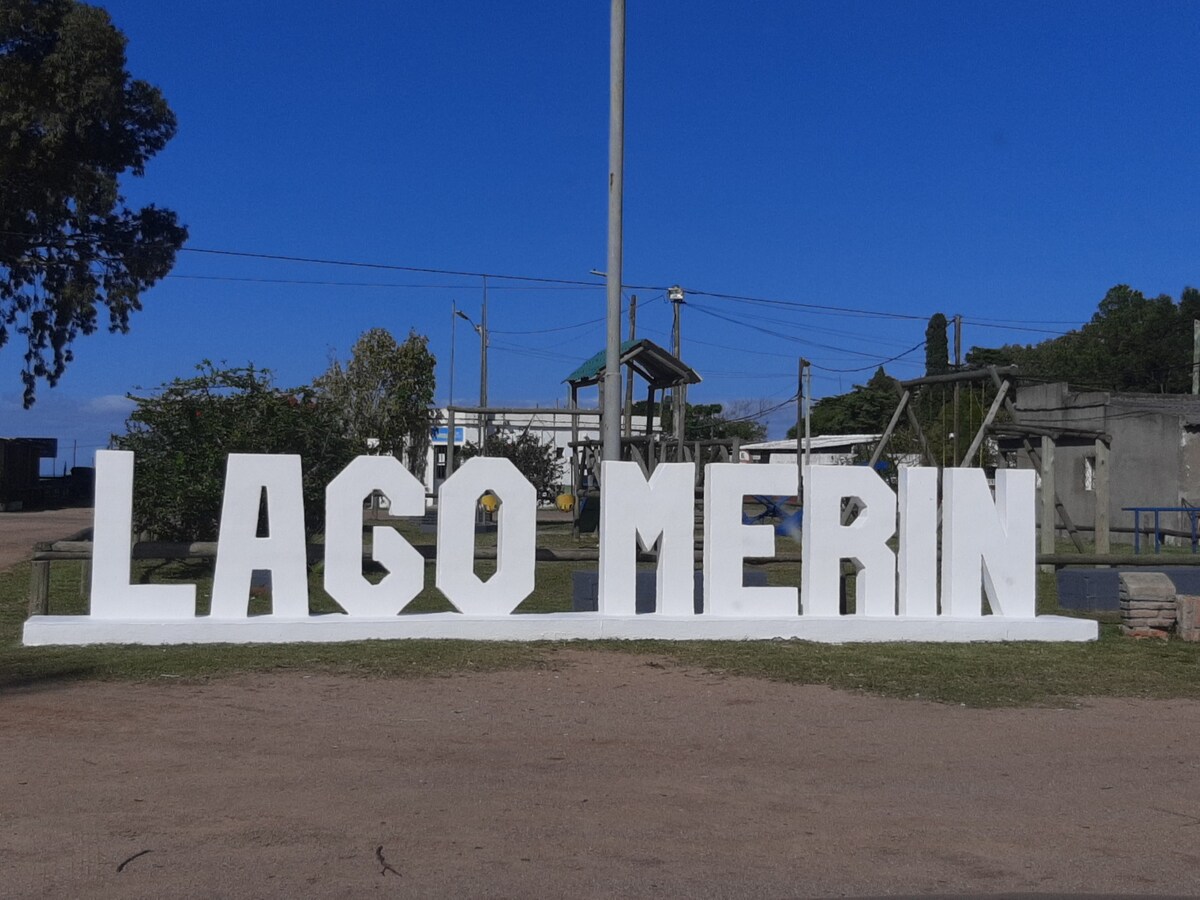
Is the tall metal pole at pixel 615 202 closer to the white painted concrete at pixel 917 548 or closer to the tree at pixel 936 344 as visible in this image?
the white painted concrete at pixel 917 548

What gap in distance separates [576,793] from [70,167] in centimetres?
3493

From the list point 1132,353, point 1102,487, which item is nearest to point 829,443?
point 1132,353

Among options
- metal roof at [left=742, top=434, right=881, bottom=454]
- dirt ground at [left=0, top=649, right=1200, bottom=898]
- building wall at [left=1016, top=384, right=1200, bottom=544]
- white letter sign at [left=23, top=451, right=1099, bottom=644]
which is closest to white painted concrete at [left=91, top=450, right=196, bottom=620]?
white letter sign at [left=23, top=451, right=1099, bottom=644]

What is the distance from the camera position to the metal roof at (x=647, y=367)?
23719mm

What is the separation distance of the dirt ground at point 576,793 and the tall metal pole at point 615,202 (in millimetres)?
5500

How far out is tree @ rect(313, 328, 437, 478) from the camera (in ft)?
124

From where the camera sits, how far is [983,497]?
1264 cm

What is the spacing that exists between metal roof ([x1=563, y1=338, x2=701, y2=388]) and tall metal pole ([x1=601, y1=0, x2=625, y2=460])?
29.7 ft

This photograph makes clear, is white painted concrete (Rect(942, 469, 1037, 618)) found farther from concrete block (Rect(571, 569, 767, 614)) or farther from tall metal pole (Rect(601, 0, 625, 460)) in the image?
tall metal pole (Rect(601, 0, 625, 460))

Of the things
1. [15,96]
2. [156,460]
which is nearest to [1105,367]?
[15,96]

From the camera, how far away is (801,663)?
1068 cm

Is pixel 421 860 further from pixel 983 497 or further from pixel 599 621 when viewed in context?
pixel 983 497

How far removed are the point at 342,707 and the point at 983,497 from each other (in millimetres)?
7192

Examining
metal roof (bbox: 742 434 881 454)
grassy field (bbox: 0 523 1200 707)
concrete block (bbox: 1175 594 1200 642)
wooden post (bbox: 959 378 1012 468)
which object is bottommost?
grassy field (bbox: 0 523 1200 707)
